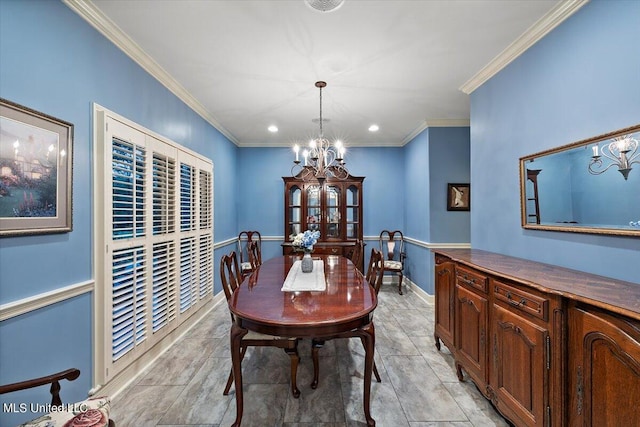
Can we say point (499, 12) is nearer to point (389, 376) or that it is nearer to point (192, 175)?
point (389, 376)

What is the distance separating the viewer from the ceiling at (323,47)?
1790mm

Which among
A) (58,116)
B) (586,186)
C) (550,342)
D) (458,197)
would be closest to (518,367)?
(550,342)

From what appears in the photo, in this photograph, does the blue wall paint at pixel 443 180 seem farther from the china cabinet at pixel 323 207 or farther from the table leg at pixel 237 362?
the table leg at pixel 237 362

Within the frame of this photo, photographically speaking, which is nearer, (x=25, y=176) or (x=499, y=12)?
(x=25, y=176)

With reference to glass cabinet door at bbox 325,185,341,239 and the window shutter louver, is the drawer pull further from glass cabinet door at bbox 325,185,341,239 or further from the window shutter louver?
glass cabinet door at bbox 325,185,341,239

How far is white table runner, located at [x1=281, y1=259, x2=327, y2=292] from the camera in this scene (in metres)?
2.02

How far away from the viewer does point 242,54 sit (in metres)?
2.28

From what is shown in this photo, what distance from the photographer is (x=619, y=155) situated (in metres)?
1.44

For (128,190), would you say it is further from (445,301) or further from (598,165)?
(598,165)

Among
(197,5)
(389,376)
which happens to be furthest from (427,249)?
(197,5)

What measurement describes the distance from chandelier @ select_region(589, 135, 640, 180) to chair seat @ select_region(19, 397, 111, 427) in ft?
9.33

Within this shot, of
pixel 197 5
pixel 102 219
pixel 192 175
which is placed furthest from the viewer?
pixel 192 175

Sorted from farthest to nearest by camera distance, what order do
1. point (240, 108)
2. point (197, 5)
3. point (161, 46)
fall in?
point (240, 108) < point (161, 46) < point (197, 5)

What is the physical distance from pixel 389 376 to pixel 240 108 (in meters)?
3.44
